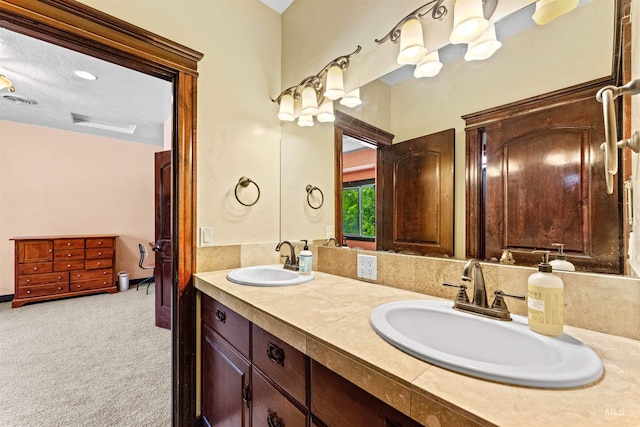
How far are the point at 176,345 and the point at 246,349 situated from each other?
66cm

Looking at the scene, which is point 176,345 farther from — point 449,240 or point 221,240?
point 449,240

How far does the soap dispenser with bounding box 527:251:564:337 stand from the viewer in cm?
69

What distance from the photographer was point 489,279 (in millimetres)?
955

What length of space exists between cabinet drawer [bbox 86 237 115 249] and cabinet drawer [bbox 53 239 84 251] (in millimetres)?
89

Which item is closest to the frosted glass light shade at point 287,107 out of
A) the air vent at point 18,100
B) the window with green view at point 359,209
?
the window with green view at point 359,209

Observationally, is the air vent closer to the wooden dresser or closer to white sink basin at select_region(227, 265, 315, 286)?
the wooden dresser

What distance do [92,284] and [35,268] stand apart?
658 millimetres

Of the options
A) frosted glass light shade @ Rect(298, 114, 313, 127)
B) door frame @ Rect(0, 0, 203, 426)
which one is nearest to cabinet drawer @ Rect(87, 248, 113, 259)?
door frame @ Rect(0, 0, 203, 426)

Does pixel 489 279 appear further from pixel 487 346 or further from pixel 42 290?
pixel 42 290

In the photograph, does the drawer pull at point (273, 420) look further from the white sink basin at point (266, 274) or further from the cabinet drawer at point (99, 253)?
the cabinet drawer at point (99, 253)

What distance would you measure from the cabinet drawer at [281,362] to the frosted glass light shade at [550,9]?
1320 mm

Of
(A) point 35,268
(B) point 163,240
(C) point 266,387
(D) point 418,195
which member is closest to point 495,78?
(D) point 418,195

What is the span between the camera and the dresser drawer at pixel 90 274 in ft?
12.7

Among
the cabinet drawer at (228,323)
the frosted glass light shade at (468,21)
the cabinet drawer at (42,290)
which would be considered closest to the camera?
the frosted glass light shade at (468,21)
